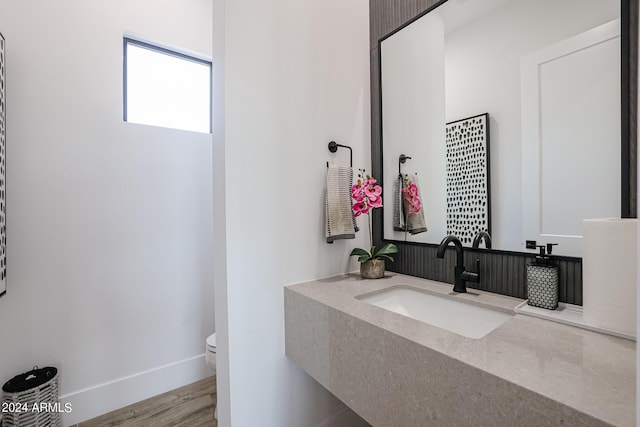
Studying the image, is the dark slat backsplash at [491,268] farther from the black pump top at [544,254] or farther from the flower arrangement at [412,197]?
the flower arrangement at [412,197]

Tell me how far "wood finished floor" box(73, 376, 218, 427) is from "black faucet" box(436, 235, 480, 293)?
5.19 feet

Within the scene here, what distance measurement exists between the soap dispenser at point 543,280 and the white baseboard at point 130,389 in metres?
2.13

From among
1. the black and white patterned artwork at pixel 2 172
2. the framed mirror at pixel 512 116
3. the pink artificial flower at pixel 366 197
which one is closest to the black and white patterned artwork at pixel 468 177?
the framed mirror at pixel 512 116

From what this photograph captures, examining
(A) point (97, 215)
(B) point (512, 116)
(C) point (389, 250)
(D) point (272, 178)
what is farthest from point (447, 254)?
(A) point (97, 215)

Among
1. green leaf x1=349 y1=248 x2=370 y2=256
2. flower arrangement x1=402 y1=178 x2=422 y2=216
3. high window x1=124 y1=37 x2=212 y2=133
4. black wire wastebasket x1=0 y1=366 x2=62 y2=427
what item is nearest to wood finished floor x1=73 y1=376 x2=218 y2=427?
black wire wastebasket x1=0 y1=366 x2=62 y2=427

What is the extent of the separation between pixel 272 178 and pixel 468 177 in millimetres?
852

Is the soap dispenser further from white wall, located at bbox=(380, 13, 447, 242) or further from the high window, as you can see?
the high window

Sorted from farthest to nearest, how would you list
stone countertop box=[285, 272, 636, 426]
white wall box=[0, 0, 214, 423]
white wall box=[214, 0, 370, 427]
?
white wall box=[0, 0, 214, 423] < white wall box=[214, 0, 370, 427] < stone countertop box=[285, 272, 636, 426]

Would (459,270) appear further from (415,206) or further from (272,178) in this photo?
(272,178)

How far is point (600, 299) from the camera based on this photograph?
772mm

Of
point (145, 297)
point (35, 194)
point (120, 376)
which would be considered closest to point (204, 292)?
point (145, 297)

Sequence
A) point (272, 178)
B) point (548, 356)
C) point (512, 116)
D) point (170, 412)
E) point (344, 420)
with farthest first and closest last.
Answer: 1. point (170, 412)
2. point (344, 420)
3. point (272, 178)
4. point (512, 116)
5. point (548, 356)

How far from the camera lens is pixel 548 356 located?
661mm

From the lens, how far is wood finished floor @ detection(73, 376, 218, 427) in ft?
5.45
